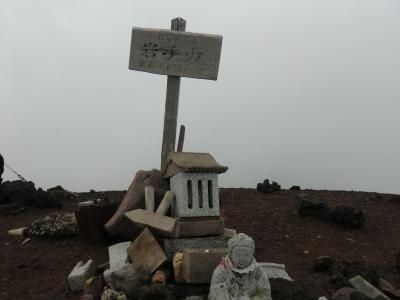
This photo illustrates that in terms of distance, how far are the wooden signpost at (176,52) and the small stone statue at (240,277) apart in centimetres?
420

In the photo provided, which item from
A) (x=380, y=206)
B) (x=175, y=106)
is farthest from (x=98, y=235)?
(x=380, y=206)

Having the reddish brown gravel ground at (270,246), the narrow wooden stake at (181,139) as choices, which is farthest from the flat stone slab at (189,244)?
the narrow wooden stake at (181,139)

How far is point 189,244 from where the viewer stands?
6.83 metres

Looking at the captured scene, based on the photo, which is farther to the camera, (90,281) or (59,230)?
(59,230)

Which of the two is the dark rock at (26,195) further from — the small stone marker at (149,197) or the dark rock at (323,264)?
the dark rock at (323,264)

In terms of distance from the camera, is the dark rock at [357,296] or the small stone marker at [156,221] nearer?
the dark rock at [357,296]

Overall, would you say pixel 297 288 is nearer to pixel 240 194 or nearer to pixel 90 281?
pixel 90 281

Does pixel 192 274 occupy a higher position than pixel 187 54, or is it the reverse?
pixel 187 54

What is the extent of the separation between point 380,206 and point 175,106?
6169 mm

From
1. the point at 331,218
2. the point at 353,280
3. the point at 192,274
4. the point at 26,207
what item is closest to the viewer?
the point at 192,274

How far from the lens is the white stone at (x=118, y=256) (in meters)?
6.85

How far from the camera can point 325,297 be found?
6387 millimetres

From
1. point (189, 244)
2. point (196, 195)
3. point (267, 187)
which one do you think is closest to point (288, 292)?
point (189, 244)

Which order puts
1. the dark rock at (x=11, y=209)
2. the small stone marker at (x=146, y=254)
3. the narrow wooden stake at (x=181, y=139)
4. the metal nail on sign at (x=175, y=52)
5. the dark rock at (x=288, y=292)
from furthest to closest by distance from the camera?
the dark rock at (x=11, y=209) → the metal nail on sign at (x=175, y=52) → the narrow wooden stake at (x=181, y=139) → the small stone marker at (x=146, y=254) → the dark rock at (x=288, y=292)
